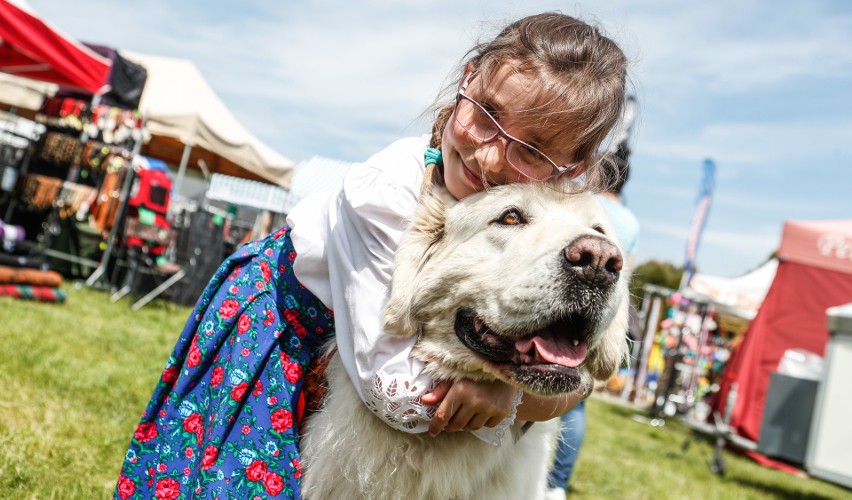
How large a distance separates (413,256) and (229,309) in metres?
0.67

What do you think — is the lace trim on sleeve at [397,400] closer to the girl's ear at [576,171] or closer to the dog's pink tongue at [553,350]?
the dog's pink tongue at [553,350]

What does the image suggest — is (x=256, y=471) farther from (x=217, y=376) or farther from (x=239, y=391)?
(x=217, y=376)

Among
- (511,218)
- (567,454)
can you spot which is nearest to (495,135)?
Result: (511,218)

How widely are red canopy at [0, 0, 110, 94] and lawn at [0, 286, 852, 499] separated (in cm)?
263

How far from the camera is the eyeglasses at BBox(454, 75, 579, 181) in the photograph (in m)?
1.86

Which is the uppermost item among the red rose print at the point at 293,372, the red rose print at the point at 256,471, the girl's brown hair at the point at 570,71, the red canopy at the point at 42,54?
the red canopy at the point at 42,54

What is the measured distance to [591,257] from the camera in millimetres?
1653

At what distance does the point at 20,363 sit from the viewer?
172 inches

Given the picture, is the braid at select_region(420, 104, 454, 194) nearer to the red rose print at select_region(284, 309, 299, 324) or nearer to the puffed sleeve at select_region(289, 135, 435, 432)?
the puffed sleeve at select_region(289, 135, 435, 432)

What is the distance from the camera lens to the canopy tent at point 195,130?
11.5 metres

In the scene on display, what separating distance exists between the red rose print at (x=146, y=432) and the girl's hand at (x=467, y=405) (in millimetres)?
991

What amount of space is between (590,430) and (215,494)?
8040mm

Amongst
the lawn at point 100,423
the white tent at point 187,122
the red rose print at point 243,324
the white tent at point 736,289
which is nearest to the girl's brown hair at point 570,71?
the red rose print at point 243,324

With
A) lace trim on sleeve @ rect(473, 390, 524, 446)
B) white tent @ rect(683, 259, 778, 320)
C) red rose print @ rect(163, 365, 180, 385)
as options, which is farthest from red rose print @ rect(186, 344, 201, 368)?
white tent @ rect(683, 259, 778, 320)
